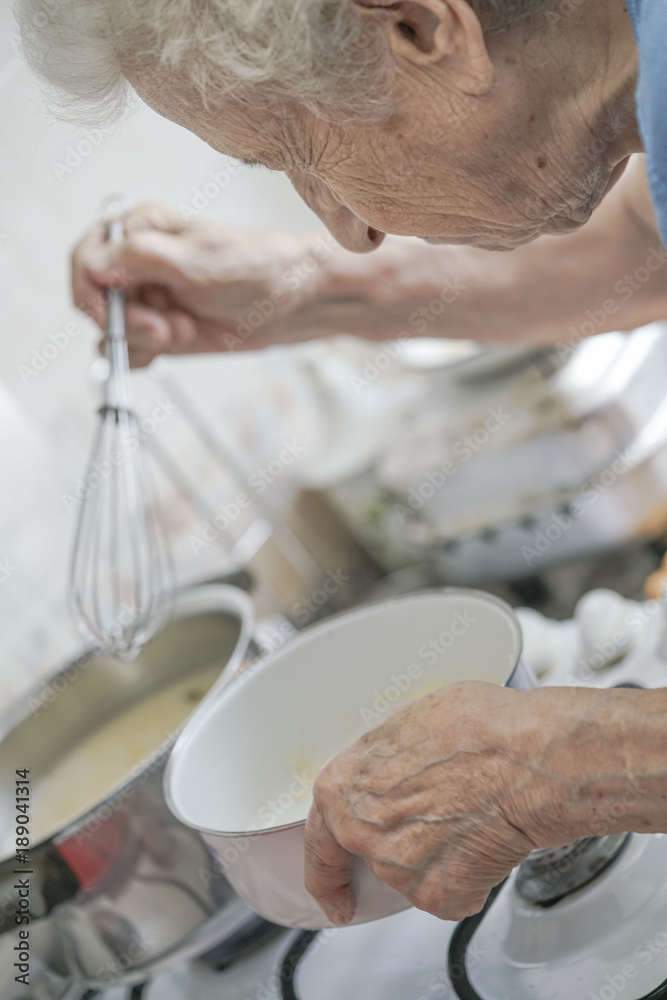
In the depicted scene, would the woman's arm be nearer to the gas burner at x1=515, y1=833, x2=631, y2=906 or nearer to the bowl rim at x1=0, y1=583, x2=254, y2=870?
the bowl rim at x1=0, y1=583, x2=254, y2=870

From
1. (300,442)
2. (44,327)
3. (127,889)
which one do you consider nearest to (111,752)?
(127,889)

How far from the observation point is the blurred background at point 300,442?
1.03m

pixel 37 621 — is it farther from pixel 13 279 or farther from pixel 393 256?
pixel 393 256

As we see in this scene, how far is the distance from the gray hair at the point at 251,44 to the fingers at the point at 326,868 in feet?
1.12

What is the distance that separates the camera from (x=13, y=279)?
132cm

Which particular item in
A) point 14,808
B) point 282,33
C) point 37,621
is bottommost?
point 37,621

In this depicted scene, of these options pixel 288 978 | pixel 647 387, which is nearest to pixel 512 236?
pixel 288 978

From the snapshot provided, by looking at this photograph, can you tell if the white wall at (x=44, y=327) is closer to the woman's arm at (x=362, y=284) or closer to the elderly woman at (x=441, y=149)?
the woman's arm at (x=362, y=284)

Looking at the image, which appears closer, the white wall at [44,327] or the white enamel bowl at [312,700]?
the white enamel bowl at [312,700]

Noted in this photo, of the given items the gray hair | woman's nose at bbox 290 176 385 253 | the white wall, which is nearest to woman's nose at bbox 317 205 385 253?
woman's nose at bbox 290 176 385 253

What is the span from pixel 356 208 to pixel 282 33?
122 mm

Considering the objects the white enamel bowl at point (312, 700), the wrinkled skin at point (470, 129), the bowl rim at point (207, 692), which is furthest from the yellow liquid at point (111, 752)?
the wrinkled skin at point (470, 129)

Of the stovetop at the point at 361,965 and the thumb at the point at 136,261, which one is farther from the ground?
the thumb at the point at 136,261

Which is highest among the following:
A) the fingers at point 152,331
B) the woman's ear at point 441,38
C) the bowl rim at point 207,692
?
the woman's ear at point 441,38
